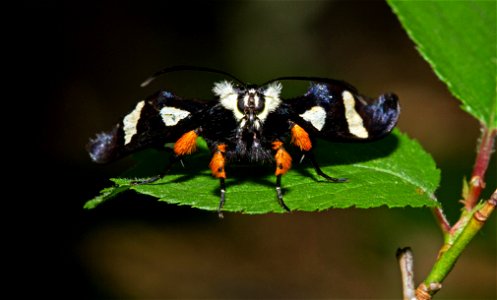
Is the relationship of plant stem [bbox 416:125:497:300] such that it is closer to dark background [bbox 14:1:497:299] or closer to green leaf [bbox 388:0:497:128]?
green leaf [bbox 388:0:497:128]

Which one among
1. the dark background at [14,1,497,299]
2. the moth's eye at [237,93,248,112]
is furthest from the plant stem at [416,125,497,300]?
the dark background at [14,1,497,299]

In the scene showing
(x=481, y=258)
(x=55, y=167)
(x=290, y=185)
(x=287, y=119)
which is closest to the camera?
(x=290, y=185)

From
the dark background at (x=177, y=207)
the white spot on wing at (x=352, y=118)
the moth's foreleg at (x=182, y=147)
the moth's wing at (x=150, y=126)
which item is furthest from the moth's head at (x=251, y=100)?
the dark background at (x=177, y=207)

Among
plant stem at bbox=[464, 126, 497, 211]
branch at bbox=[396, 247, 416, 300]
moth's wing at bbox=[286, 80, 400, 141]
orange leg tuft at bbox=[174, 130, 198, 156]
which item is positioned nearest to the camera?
branch at bbox=[396, 247, 416, 300]

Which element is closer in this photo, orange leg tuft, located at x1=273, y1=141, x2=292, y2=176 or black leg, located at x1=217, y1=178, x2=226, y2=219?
black leg, located at x1=217, y1=178, x2=226, y2=219

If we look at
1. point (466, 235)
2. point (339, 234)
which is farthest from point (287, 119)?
point (339, 234)

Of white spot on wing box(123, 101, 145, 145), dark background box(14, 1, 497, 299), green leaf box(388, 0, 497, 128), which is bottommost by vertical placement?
dark background box(14, 1, 497, 299)

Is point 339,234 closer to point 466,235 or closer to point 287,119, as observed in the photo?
point 287,119
